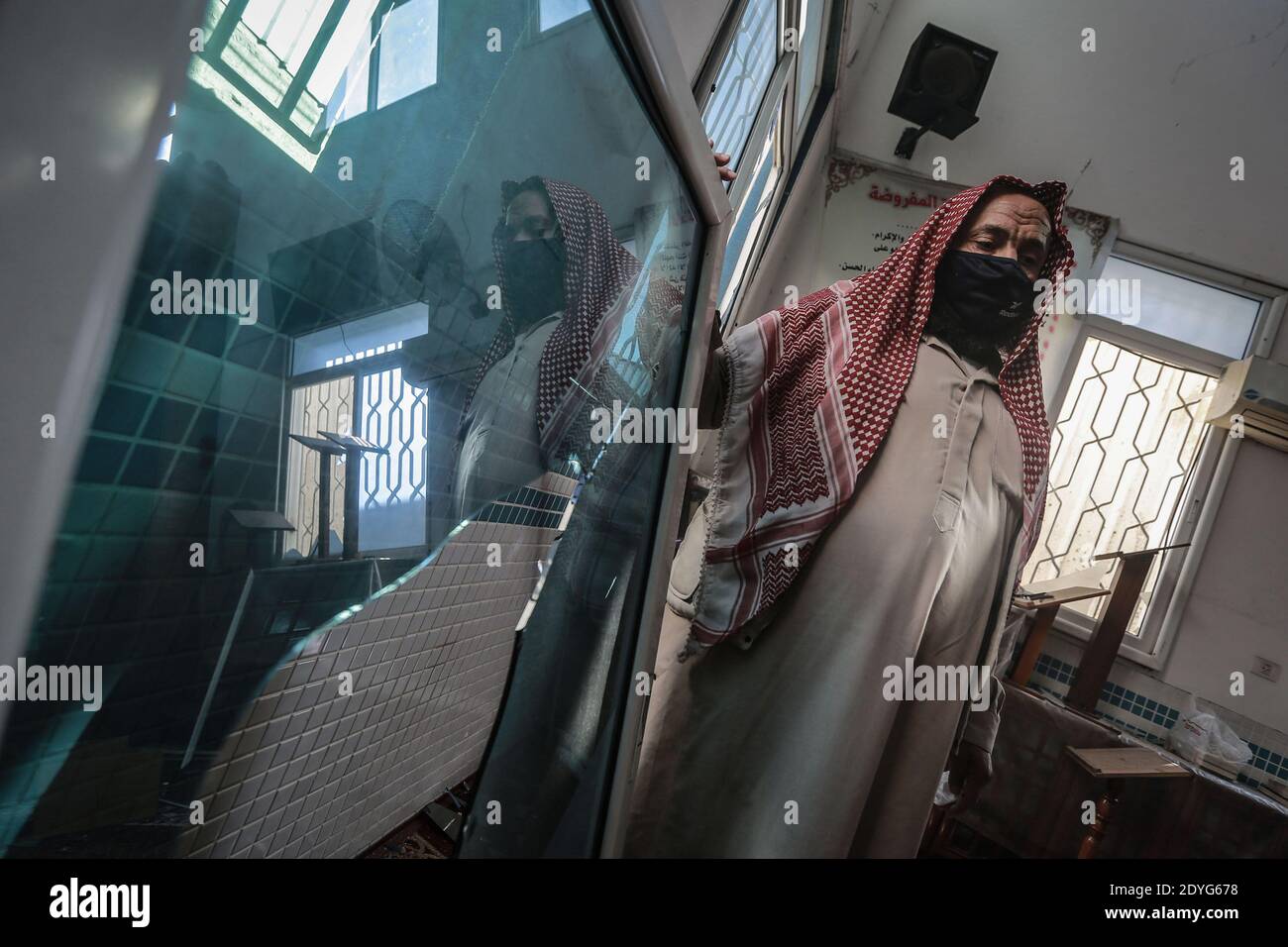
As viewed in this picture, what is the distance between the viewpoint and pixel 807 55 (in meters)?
2.33

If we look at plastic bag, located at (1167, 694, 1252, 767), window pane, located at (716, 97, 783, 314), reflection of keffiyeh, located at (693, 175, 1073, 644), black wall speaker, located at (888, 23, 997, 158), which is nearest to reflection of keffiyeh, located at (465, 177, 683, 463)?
reflection of keffiyeh, located at (693, 175, 1073, 644)

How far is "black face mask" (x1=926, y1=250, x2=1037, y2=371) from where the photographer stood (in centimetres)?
120

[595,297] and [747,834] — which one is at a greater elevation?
[595,297]

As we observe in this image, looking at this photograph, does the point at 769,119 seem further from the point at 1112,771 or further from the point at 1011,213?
the point at 1112,771

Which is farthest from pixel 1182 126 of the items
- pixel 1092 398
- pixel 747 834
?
pixel 747 834

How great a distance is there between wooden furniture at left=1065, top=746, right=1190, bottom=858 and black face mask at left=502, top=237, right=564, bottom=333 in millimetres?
2251

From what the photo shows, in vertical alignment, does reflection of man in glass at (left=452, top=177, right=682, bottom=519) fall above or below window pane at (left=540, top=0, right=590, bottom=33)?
below

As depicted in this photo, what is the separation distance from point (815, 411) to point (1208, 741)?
264 cm

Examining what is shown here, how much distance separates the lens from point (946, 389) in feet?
3.97

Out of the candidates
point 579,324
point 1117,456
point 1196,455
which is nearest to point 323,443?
point 579,324

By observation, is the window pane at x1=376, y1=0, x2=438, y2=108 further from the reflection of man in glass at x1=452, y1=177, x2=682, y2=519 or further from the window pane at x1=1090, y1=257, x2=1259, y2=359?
the window pane at x1=1090, y1=257, x2=1259, y2=359

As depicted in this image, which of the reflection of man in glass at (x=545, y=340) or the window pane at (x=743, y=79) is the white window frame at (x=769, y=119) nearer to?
the window pane at (x=743, y=79)
